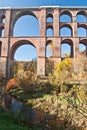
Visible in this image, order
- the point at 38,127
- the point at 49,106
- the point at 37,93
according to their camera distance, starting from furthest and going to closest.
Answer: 1. the point at 37,93
2. the point at 49,106
3. the point at 38,127

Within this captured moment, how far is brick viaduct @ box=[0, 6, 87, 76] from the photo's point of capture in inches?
1590

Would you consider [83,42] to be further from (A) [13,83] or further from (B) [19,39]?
(A) [13,83]

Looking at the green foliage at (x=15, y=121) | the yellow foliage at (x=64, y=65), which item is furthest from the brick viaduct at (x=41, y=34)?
the green foliage at (x=15, y=121)

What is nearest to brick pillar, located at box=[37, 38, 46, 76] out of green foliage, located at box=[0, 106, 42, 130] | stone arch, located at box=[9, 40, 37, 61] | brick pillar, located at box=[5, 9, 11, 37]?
stone arch, located at box=[9, 40, 37, 61]

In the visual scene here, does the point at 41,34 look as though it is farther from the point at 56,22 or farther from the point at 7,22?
the point at 7,22

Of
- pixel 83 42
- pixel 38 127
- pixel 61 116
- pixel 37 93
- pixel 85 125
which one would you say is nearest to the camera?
pixel 38 127

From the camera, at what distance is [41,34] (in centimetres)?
4125

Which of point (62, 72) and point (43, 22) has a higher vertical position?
point (43, 22)

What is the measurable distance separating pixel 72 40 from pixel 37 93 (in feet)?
41.6

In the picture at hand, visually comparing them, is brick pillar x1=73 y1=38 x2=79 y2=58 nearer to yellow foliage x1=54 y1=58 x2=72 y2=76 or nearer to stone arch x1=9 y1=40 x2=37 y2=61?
yellow foliage x1=54 y1=58 x2=72 y2=76

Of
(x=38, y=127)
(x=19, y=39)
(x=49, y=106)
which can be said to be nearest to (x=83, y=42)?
(x=19, y=39)

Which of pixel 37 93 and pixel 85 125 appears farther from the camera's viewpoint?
pixel 37 93

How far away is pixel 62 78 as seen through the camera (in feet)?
108

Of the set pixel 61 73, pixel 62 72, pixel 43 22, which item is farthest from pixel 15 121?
pixel 43 22
